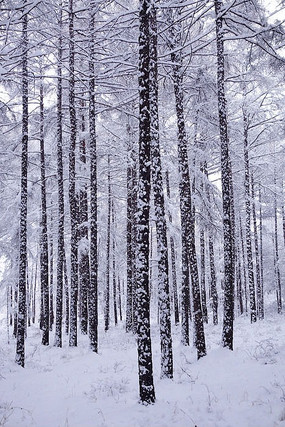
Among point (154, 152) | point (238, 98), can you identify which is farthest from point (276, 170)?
point (154, 152)

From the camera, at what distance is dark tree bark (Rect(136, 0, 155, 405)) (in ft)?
20.3

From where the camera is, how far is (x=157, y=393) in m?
6.96

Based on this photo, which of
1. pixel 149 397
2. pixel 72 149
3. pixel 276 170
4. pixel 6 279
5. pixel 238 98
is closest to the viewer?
pixel 149 397

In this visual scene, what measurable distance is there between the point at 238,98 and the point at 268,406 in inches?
600

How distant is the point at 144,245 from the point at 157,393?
3.34 metres

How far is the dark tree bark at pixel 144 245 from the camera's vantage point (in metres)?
6.18

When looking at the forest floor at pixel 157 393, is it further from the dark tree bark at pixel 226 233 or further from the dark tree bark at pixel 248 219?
the dark tree bark at pixel 248 219

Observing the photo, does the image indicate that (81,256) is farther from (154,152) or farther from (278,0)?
(278,0)

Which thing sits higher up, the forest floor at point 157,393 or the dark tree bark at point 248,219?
the dark tree bark at point 248,219

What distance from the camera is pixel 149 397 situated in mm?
6188

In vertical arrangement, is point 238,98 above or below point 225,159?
above

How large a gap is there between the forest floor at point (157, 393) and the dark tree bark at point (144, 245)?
57 cm

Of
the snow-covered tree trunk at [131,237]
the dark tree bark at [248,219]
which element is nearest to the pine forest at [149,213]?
the snow-covered tree trunk at [131,237]

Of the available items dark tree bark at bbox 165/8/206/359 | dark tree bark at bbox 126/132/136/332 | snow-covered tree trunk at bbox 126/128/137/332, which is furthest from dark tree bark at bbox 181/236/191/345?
dark tree bark at bbox 126/132/136/332
